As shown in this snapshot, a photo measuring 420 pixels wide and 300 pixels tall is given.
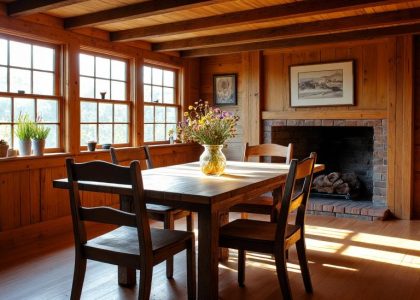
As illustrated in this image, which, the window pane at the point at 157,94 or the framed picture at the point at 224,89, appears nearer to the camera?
the window pane at the point at 157,94

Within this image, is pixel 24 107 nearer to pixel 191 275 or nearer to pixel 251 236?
pixel 191 275

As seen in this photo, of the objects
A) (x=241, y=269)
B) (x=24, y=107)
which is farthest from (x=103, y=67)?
(x=241, y=269)

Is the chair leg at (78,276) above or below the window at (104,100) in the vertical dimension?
below

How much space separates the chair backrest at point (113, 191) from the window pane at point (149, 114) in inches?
131

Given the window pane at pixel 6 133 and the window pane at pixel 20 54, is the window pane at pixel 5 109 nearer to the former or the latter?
the window pane at pixel 6 133

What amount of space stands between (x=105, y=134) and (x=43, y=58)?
1.13 metres

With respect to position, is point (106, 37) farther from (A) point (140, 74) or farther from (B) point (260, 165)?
(B) point (260, 165)

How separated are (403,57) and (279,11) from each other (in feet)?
6.48

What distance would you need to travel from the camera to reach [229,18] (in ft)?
13.8

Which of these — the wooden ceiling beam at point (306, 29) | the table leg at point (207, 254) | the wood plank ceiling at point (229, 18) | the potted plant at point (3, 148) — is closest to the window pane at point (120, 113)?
the wood plank ceiling at point (229, 18)

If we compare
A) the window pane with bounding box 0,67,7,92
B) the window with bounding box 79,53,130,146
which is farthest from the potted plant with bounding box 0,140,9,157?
the window with bounding box 79,53,130,146

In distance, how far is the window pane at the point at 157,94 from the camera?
5883 mm

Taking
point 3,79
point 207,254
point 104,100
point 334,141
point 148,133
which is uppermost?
point 3,79

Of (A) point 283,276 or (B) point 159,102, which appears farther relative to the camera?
(B) point 159,102
